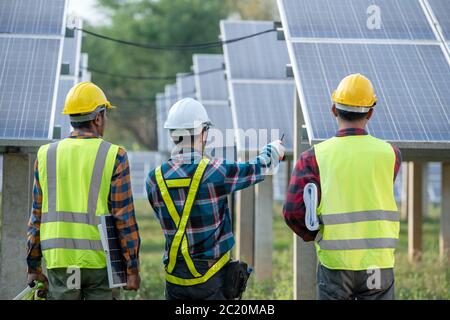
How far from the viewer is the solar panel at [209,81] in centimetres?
2236

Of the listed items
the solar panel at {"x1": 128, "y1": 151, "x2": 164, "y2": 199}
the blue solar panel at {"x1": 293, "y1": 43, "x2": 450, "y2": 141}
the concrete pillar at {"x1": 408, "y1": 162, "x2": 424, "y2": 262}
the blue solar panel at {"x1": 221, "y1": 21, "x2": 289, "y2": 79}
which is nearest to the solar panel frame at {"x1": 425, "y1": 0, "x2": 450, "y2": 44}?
the blue solar panel at {"x1": 293, "y1": 43, "x2": 450, "y2": 141}

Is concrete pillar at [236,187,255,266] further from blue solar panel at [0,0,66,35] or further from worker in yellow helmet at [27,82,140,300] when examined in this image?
worker in yellow helmet at [27,82,140,300]

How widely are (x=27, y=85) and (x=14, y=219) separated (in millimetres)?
1259

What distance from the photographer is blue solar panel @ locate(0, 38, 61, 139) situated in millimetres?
9383

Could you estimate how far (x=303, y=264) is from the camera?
10352mm

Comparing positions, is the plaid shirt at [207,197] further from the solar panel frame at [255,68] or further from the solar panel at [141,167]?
the solar panel at [141,167]

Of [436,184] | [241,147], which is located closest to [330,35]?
[241,147]

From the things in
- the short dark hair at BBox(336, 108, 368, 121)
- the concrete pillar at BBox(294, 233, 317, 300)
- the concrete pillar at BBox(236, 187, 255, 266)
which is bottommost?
the concrete pillar at BBox(294, 233, 317, 300)

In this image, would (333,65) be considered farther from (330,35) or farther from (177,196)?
(177,196)

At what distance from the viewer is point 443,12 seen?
437 inches

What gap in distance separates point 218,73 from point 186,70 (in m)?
30.6

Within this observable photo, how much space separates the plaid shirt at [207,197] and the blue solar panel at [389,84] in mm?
1898

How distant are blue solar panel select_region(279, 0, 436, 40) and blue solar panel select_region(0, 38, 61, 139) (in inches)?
94.4
